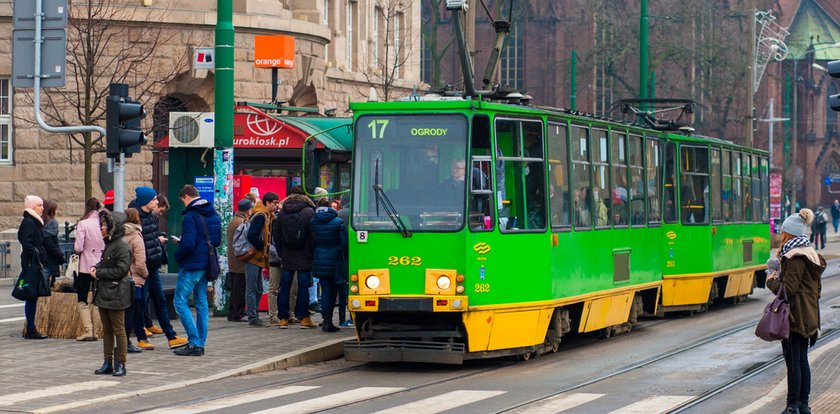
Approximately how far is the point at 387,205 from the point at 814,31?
10034 cm

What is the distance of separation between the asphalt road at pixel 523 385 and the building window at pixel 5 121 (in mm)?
17415

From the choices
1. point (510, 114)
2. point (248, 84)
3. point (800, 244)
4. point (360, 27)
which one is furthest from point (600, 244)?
point (360, 27)

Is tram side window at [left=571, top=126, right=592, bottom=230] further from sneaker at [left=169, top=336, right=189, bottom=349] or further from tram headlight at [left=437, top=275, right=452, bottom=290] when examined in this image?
sneaker at [left=169, top=336, right=189, bottom=349]

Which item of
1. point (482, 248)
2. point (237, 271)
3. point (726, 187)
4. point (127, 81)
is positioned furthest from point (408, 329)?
point (127, 81)

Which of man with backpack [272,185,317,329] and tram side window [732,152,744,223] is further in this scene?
tram side window [732,152,744,223]

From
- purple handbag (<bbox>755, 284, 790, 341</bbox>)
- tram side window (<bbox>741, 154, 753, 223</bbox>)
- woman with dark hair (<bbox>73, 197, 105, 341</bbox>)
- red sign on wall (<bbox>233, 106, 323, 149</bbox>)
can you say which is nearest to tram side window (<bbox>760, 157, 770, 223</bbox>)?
tram side window (<bbox>741, 154, 753, 223</bbox>)

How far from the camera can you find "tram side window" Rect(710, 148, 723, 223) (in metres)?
25.3

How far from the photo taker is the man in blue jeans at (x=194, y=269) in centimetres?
1616

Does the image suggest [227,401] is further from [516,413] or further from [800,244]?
[800,244]

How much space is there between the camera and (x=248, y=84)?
34469 mm

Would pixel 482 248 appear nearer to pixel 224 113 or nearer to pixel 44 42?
pixel 224 113

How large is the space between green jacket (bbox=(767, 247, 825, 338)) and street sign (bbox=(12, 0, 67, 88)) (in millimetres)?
8858

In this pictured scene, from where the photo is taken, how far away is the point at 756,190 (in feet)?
93.8

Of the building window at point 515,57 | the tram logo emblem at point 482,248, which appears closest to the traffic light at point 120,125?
the tram logo emblem at point 482,248
